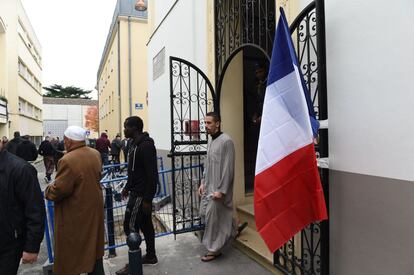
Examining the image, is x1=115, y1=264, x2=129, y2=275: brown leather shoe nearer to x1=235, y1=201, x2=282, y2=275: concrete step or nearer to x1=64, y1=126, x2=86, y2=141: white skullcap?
x1=235, y1=201, x2=282, y2=275: concrete step

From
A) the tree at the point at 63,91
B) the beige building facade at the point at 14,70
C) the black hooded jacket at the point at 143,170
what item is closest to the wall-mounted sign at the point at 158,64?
the black hooded jacket at the point at 143,170

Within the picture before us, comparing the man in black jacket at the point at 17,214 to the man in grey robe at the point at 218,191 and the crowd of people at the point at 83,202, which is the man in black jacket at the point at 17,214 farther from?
the man in grey robe at the point at 218,191

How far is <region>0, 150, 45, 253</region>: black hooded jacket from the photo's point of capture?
7.95 ft

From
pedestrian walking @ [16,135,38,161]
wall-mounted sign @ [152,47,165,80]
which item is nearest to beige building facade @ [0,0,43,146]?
pedestrian walking @ [16,135,38,161]

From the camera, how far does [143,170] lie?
3.75m

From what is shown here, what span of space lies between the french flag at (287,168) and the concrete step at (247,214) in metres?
2.36

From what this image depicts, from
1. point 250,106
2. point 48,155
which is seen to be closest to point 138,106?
point 48,155

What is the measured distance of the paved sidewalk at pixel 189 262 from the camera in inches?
151

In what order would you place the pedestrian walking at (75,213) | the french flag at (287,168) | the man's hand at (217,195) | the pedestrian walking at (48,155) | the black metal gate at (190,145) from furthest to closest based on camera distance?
the pedestrian walking at (48,155), the black metal gate at (190,145), the man's hand at (217,195), the pedestrian walking at (75,213), the french flag at (287,168)

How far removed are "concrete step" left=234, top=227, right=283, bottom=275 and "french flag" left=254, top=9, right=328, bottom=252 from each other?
1419mm

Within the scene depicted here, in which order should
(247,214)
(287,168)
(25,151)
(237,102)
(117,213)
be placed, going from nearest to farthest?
1. (287,168)
2. (247,214)
3. (237,102)
4. (117,213)
5. (25,151)

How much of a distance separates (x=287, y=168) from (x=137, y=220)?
211cm

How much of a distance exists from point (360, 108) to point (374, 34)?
55 centimetres

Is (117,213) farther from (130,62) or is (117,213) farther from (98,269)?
(130,62)
